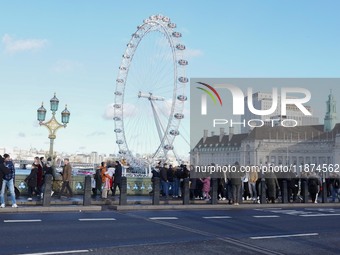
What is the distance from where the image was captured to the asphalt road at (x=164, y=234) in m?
9.73

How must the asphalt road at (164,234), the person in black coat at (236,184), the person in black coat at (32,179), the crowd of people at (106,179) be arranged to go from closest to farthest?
the asphalt road at (164,234), the person in black coat at (32,179), the person in black coat at (236,184), the crowd of people at (106,179)

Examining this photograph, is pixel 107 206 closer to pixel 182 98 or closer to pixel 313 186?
pixel 313 186

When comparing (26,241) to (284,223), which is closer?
(26,241)

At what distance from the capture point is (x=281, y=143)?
121 meters

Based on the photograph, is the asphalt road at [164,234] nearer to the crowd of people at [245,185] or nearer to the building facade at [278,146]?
the crowd of people at [245,185]

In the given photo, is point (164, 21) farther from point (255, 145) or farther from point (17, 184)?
point (255, 145)

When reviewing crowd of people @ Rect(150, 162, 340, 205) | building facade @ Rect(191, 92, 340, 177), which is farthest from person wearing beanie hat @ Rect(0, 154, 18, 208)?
building facade @ Rect(191, 92, 340, 177)

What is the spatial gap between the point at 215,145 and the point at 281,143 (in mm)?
22257

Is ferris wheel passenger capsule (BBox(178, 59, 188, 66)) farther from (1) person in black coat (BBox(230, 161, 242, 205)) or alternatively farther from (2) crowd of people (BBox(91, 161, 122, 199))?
(1) person in black coat (BBox(230, 161, 242, 205))

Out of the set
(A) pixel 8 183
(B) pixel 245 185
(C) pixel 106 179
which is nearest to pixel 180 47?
(B) pixel 245 185

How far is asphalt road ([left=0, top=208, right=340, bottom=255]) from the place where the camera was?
973cm

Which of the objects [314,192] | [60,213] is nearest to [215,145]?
[314,192]

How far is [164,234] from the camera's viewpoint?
465 inches

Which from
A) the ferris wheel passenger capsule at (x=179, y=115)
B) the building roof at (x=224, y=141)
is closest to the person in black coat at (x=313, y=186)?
the ferris wheel passenger capsule at (x=179, y=115)
